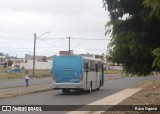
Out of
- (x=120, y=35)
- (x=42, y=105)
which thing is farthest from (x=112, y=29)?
(x=42, y=105)

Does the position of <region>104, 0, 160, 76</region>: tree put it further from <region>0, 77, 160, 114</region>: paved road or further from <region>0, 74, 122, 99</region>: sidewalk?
<region>0, 74, 122, 99</region>: sidewalk

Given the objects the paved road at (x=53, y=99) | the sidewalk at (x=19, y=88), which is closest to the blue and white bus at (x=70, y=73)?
the paved road at (x=53, y=99)

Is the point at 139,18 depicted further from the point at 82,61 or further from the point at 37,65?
the point at 37,65

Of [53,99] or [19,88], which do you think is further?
[19,88]

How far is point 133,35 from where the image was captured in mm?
12562

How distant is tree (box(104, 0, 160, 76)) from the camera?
12.4 meters

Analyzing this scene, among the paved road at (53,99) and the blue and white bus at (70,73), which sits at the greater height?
the blue and white bus at (70,73)

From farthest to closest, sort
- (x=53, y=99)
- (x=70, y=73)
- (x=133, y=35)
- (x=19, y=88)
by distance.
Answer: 1. (x=19, y=88)
2. (x=70, y=73)
3. (x=53, y=99)
4. (x=133, y=35)

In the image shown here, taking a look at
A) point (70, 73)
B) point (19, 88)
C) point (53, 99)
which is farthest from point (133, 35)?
point (19, 88)

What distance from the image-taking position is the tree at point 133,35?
12406 mm

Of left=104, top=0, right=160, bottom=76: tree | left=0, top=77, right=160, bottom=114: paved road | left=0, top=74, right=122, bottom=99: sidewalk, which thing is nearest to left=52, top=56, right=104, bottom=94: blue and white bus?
left=0, top=77, right=160, bottom=114: paved road

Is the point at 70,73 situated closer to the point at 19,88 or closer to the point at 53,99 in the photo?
the point at 53,99

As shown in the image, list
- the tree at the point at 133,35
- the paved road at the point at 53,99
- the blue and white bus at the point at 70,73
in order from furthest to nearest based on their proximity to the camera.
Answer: the blue and white bus at the point at 70,73 < the paved road at the point at 53,99 < the tree at the point at 133,35

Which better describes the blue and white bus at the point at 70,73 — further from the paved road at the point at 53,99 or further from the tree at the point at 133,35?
the tree at the point at 133,35
